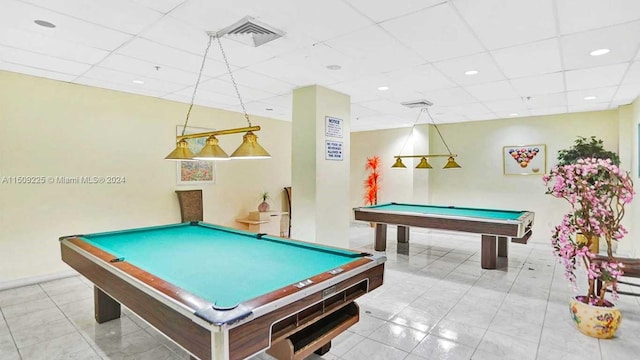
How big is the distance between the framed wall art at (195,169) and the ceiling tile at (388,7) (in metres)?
4.09

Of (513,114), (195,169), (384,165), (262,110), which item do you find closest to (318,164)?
(262,110)

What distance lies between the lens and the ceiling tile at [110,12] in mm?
2334

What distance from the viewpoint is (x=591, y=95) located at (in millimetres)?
4824

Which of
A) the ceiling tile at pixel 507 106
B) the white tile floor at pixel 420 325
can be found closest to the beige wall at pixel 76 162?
the white tile floor at pixel 420 325

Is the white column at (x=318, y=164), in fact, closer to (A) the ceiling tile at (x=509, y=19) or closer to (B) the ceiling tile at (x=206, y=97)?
(B) the ceiling tile at (x=206, y=97)

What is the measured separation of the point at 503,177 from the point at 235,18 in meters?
6.46

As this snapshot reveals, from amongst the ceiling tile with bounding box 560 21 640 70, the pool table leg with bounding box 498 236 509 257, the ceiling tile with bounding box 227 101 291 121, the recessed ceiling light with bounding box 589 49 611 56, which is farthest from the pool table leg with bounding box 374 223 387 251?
the recessed ceiling light with bounding box 589 49 611 56

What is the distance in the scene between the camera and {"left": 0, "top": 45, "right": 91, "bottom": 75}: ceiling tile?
10.9ft

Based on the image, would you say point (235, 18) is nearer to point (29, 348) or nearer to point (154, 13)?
point (154, 13)

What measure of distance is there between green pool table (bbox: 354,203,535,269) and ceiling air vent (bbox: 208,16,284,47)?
3.48 metres

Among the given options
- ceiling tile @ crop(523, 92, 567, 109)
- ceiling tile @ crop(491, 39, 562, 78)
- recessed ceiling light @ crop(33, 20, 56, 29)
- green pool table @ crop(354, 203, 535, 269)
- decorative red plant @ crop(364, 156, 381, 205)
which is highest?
recessed ceiling light @ crop(33, 20, 56, 29)

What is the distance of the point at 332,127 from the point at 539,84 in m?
2.73

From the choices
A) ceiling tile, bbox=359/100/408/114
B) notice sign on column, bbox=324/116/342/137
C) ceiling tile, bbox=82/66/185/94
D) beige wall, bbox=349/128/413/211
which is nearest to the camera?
ceiling tile, bbox=82/66/185/94

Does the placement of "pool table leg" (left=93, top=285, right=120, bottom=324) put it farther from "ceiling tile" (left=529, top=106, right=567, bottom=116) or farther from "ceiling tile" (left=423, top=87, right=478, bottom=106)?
"ceiling tile" (left=529, top=106, right=567, bottom=116)
